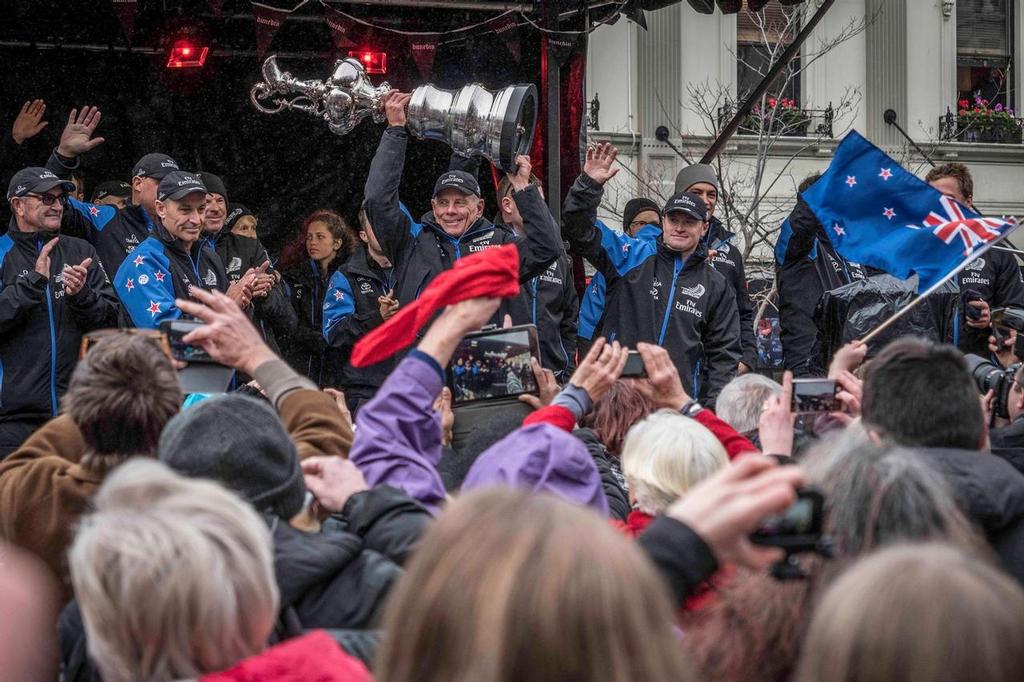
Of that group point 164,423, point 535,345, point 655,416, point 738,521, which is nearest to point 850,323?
point 535,345

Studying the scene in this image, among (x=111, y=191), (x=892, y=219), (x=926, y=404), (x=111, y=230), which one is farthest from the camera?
(x=111, y=191)

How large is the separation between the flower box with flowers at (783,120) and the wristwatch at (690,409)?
571 inches

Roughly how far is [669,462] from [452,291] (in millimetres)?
662

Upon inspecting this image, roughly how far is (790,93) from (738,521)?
1925 cm

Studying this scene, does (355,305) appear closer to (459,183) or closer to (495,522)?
(459,183)

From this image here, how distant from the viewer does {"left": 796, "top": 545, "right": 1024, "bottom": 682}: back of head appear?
1.45m

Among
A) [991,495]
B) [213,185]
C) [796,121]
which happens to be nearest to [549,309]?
[213,185]

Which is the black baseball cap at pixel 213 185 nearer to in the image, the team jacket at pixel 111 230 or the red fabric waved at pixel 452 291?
the team jacket at pixel 111 230

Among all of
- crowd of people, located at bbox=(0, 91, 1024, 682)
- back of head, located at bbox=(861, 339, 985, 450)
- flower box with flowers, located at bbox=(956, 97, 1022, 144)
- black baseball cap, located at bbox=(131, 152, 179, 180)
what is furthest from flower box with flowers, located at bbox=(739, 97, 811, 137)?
back of head, located at bbox=(861, 339, 985, 450)

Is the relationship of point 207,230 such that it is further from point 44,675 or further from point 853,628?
point 853,628

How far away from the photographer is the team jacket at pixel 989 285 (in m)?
7.82

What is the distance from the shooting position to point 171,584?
6.35 feet

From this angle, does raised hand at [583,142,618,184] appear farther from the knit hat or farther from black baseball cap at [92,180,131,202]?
the knit hat

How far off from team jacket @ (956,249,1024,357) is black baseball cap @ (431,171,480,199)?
2979mm
